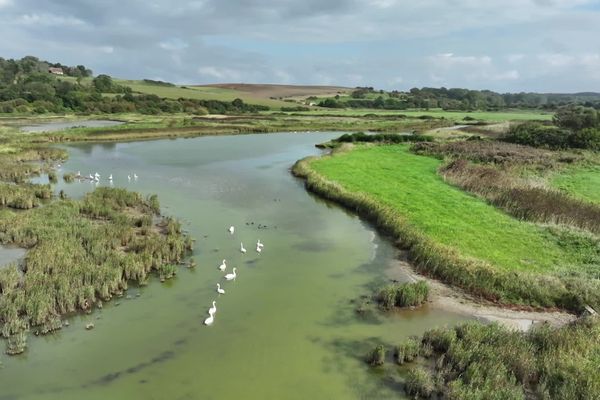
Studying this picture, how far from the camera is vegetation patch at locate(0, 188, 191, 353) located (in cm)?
1367

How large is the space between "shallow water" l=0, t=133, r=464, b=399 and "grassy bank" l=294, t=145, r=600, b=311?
5.77 ft

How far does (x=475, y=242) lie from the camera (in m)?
20.0

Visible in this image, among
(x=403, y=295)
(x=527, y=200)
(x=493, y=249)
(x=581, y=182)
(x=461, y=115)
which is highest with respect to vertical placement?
(x=461, y=115)

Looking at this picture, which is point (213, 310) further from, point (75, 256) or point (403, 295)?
point (75, 256)

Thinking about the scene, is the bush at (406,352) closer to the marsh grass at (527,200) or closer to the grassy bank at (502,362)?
the grassy bank at (502,362)

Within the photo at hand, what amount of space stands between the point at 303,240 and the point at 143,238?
7.03m

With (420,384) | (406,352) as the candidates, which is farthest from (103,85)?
(420,384)

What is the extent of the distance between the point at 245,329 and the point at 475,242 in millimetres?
10981

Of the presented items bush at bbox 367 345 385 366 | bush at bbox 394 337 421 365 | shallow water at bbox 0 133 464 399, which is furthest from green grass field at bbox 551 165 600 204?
bush at bbox 367 345 385 366

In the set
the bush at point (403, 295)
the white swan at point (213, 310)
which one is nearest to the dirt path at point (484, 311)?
the bush at point (403, 295)

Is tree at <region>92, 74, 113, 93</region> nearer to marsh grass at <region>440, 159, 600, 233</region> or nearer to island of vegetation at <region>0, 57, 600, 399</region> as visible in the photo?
island of vegetation at <region>0, 57, 600, 399</region>

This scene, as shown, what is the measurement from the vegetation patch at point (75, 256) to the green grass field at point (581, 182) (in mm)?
23416

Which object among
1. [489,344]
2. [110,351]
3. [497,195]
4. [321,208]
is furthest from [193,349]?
[497,195]

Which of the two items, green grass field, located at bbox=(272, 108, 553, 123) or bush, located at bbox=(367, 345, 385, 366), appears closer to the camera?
bush, located at bbox=(367, 345, 385, 366)
